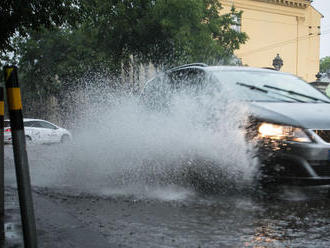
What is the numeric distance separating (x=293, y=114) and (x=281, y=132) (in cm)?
30

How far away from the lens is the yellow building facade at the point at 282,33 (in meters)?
40.1

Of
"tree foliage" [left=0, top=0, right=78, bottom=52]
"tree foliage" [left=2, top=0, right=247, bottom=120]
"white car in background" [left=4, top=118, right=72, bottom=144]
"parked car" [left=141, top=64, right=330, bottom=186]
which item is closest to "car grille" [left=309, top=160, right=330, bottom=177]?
"parked car" [left=141, top=64, right=330, bottom=186]

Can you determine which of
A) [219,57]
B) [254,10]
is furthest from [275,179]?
[254,10]

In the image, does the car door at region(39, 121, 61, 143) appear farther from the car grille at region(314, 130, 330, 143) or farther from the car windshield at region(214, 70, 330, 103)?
the car grille at region(314, 130, 330, 143)

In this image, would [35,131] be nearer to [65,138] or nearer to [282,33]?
[65,138]

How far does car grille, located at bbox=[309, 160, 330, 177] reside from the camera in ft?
13.9

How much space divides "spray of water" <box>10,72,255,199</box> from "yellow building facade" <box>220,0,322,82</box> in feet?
110

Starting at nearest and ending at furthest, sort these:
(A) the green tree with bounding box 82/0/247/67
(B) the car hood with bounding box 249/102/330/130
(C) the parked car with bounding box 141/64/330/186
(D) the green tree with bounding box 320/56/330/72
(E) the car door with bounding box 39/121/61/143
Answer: (C) the parked car with bounding box 141/64/330/186 < (B) the car hood with bounding box 249/102/330/130 < (E) the car door with bounding box 39/121/61/143 < (A) the green tree with bounding box 82/0/247/67 < (D) the green tree with bounding box 320/56/330/72

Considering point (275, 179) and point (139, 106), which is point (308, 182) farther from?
point (139, 106)

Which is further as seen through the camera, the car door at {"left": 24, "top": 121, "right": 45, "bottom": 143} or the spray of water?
the car door at {"left": 24, "top": 121, "right": 45, "bottom": 143}

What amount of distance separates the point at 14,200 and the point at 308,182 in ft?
9.97

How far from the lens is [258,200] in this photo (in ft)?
15.3

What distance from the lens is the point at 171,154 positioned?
5551 mm

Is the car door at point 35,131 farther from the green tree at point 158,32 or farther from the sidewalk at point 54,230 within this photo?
the sidewalk at point 54,230
